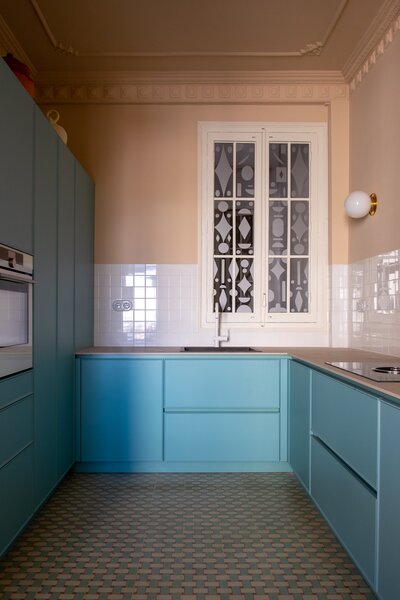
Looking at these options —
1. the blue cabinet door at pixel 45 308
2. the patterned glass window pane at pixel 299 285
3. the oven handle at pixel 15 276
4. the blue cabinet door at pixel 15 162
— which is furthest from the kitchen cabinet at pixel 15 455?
the patterned glass window pane at pixel 299 285

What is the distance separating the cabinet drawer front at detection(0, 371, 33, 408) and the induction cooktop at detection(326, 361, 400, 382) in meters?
1.44

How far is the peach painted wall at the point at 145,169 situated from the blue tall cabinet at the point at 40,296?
1.28 feet

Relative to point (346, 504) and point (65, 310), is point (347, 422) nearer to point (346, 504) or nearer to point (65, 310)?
point (346, 504)

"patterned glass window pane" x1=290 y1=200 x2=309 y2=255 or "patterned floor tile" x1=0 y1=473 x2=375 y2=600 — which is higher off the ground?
"patterned glass window pane" x1=290 y1=200 x2=309 y2=255

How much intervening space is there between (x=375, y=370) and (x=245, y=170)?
6.96 ft

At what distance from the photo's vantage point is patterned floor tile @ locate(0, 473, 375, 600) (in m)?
1.79

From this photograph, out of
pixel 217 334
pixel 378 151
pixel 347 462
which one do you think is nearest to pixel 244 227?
pixel 217 334

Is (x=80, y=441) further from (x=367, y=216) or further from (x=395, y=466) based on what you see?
(x=367, y=216)

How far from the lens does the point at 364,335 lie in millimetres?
3211

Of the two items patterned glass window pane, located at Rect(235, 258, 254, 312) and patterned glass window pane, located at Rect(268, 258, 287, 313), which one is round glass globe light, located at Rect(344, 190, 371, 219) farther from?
patterned glass window pane, located at Rect(235, 258, 254, 312)

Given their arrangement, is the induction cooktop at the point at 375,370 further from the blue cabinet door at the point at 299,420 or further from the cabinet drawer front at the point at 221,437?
the cabinet drawer front at the point at 221,437

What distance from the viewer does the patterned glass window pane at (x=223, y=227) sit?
143 inches

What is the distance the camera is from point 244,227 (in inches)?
143

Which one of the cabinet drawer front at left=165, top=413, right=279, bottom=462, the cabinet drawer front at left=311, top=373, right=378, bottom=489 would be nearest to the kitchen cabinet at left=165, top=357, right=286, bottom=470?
the cabinet drawer front at left=165, top=413, right=279, bottom=462
